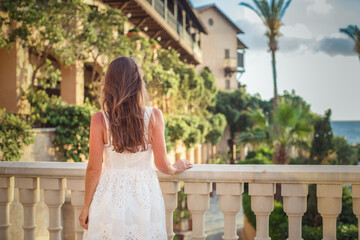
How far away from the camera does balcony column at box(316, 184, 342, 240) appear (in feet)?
7.97

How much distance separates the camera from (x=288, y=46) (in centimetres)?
9631

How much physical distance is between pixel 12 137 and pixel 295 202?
19.2ft

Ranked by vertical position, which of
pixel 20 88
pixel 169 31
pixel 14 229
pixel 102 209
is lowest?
pixel 14 229

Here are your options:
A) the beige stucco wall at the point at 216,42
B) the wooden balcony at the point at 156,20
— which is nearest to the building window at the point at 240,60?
the beige stucco wall at the point at 216,42

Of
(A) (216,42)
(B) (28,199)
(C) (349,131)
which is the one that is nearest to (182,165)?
(B) (28,199)

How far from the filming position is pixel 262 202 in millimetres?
2480

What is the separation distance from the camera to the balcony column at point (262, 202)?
2.47m

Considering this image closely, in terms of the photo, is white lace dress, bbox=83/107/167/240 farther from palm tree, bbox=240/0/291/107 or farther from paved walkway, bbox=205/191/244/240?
palm tree, bbox=240/0/291/107

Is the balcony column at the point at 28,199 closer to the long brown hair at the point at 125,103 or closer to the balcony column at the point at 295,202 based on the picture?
the long brown hair at the point at 125,103

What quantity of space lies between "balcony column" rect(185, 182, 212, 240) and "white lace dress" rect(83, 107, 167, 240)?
0.30 metres

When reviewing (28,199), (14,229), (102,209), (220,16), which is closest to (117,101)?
(102,209)

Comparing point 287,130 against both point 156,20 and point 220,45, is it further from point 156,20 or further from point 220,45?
point 220,45

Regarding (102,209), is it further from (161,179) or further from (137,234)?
(161,179)

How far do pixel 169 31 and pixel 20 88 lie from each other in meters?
10.2
